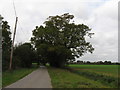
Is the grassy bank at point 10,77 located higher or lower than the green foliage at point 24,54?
lower

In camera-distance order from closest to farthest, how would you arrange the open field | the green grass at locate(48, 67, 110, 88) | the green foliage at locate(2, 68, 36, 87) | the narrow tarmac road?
the narrow tarmac road, the green grass at locate(48, 67, 110, 88), the open field, the green foliage at locate(2, 68, 36, 87)

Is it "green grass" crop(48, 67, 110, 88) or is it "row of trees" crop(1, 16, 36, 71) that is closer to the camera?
"green grass" crop(48, 67, 110, 88)

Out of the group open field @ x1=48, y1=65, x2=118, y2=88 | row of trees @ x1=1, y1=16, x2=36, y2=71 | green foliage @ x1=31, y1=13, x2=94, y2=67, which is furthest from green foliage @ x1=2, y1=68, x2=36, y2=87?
green foliage @ x1=31, y1=13, x2=94, y2=67

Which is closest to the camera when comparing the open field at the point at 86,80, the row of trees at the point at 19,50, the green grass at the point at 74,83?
the green grass at the point at 74,83

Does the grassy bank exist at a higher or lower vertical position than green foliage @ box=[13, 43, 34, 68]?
lower

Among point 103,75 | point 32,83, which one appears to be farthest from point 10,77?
point 103,75

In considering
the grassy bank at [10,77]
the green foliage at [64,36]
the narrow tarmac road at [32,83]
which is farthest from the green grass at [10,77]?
the green foliage at [64,36]

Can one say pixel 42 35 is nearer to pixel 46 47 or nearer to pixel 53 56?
pixel 46 47

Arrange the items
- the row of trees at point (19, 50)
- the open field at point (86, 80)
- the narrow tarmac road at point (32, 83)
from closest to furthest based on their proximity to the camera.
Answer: the narrow tarmac road at point (32, 83)
the open field at point (86, 80)
the row of trees at point (19, 50)

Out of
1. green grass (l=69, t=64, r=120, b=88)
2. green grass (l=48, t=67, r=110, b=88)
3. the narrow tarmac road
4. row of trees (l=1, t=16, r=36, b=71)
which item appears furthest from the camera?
row of trees (l=1, t=16, r=36, b=71)

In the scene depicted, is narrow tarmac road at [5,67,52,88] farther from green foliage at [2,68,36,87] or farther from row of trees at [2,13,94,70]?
row of trees at [2,13,94,70]

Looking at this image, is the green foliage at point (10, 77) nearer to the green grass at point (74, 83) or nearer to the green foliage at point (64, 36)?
the green grass at point (74, 83)

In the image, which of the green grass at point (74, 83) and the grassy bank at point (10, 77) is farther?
the grassy bank at point (10, 77)

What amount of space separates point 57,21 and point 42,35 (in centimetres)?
489
